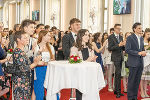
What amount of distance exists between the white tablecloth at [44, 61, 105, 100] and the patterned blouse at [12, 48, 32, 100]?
411mm

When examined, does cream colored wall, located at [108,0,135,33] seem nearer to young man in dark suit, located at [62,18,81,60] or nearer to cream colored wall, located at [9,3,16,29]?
young man in dark suit, located at [62,18,81,60]

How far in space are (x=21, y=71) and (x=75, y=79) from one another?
32.9 inches

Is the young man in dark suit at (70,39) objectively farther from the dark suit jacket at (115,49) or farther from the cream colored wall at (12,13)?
the cream colored wall at (12,13)

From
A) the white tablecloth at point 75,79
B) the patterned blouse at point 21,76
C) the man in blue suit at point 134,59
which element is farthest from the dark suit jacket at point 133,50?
the patterned blouse at point 21,76

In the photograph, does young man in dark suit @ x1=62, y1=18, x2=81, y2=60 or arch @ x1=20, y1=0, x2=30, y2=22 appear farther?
arch @ x1=20, y1=0, x2=30, y2=22

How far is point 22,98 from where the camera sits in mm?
3941

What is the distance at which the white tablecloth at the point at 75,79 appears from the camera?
4.05m

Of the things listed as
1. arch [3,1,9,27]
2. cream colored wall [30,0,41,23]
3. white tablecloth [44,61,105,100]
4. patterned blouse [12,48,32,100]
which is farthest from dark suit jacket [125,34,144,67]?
arch [3,1,9,27]

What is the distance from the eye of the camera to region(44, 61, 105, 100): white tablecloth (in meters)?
4.05

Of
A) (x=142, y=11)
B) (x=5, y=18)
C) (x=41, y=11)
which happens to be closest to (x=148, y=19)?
(x=142, y=11)

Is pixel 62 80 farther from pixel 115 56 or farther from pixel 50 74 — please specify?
pixel 115 56

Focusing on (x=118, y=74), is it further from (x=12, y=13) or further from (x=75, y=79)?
(x=12, y=13)

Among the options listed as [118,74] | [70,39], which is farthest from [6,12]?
[70,39]

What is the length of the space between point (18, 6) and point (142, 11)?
47.7 ft
